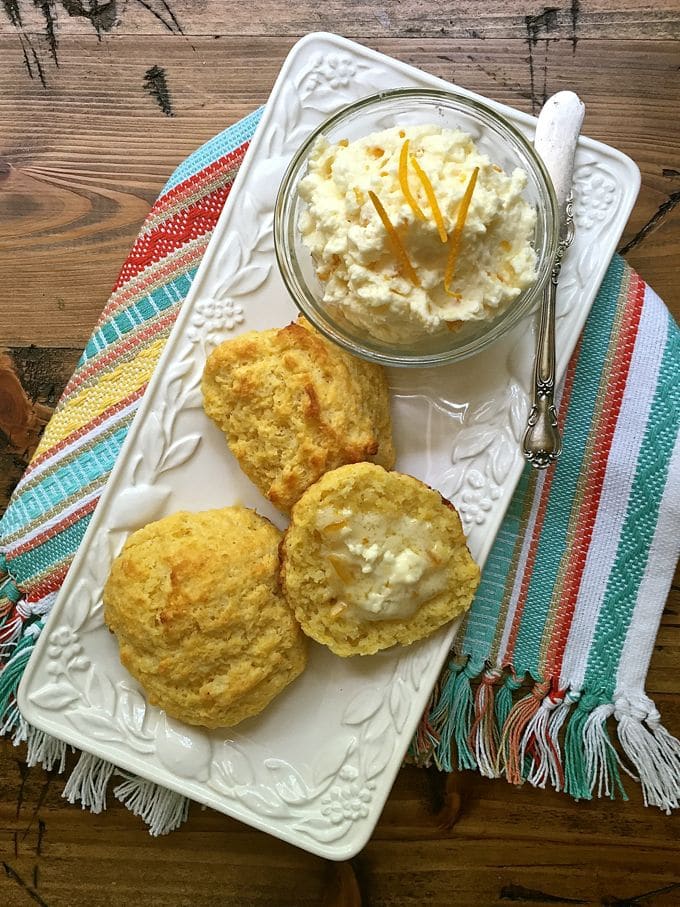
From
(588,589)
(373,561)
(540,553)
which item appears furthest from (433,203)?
(588,589)

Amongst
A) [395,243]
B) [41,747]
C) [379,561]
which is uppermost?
[395,243]

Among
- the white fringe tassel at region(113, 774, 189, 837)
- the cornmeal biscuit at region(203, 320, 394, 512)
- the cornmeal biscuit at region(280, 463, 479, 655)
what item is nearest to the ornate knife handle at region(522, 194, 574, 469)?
the cornmeal biscuit at region(280, 463, 479, 655)

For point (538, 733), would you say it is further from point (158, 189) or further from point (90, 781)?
point (158, 189)

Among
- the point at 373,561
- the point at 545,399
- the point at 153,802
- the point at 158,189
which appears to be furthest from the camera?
the point at 158,189

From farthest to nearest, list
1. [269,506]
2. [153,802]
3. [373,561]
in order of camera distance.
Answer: [153,802] < [269,506] < [373,561]

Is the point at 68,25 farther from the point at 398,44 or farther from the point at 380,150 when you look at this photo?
the point at 380,150

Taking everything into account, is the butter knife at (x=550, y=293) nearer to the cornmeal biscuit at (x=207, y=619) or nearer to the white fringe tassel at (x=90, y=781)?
the cornmeal biscuit at (x=207, y=619)

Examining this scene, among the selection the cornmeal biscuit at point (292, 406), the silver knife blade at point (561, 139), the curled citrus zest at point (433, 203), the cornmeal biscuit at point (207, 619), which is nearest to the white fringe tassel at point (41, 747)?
the cornmeal biscuit at point (207, 619)
